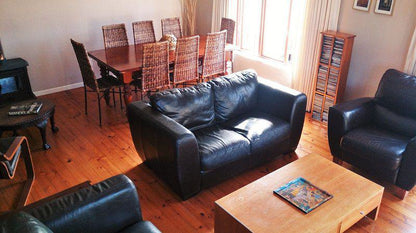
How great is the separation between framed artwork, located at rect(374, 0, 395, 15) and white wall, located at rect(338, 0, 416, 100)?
4cm

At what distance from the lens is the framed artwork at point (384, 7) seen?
3576 mm

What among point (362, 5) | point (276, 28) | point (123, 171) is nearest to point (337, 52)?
point (362, 5)

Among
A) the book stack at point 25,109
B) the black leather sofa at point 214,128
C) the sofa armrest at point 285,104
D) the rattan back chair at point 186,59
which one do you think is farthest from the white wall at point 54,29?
the sofa armrest at point 285,104

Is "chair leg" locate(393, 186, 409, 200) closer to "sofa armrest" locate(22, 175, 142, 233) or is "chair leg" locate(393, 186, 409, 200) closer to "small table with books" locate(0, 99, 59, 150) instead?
"sofa armrest" locate(22, 175, 142, 233)

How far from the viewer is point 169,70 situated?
4.23 meters

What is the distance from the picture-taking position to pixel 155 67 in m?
3.98

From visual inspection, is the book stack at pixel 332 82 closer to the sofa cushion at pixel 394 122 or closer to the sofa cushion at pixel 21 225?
the sofa cushion at pixel 394 122

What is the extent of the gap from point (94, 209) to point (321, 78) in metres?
3.14

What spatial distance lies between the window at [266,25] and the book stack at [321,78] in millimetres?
726

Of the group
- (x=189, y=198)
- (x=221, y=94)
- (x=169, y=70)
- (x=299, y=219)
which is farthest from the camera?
(x=169, y=70)

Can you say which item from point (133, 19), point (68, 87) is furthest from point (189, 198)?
point (133, 19)

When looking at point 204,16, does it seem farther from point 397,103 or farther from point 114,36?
point 397,103

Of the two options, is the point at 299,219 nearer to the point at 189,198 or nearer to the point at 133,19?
the point at 189,198

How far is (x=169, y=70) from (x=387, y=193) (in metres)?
2.67
